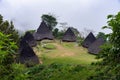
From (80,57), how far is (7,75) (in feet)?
109

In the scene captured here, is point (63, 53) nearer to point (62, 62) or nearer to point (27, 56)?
point (62, 62)

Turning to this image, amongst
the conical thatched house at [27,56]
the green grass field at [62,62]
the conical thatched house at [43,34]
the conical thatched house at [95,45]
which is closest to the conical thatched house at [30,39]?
the green grass field at [62,62]

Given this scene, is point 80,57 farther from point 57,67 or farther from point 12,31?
point 57,67

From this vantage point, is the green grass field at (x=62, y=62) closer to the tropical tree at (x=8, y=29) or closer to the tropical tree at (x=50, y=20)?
the tropical tree at (x=8, y=29)

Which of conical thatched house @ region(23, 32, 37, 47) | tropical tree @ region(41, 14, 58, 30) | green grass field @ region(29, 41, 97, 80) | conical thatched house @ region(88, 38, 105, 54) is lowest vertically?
green grass field @ region(29, 41, 97, 80)

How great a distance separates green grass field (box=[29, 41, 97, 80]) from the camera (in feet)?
71.5

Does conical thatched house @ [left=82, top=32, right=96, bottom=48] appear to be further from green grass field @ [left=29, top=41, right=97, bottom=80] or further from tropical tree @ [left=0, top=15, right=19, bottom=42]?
tropical tree @ [left=0, top=15, right=19, bottom=42]

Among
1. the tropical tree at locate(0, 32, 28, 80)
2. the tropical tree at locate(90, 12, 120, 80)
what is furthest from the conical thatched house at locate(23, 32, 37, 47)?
the tropical tree at locate(0, 32, 28, 80)

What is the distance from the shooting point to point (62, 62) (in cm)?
3562

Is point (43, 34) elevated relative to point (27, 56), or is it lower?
elevated

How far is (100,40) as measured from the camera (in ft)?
143

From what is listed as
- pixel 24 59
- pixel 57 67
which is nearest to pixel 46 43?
pixel 24 59

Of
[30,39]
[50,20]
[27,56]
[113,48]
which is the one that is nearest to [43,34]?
[30,39]

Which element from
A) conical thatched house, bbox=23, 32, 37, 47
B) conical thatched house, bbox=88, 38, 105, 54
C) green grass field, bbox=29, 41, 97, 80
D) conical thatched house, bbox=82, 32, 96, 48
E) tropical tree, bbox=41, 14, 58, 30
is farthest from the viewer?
tropical tree, bbox=41, 14, 58, 30
